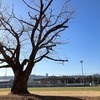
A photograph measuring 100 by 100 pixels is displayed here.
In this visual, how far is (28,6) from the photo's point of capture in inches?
847

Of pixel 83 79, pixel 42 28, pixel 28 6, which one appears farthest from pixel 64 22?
pixel 83 79

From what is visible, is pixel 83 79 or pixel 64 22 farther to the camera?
pixel 83 79

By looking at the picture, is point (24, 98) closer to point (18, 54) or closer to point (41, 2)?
point (18, 54)

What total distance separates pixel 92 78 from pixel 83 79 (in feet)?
13.4

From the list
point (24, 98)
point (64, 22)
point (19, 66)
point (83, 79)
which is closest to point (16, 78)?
point (19, 66)

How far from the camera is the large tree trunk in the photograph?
778 inches

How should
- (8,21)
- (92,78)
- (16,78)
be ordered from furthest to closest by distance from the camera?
(92,78) < (8,21) < (16,78)

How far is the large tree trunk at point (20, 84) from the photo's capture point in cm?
1976

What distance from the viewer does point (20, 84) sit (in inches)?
786

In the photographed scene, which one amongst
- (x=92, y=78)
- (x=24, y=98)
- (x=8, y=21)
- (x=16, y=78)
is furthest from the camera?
(x=92, y=78)

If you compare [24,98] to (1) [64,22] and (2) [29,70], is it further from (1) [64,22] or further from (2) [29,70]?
(1) [64,22]

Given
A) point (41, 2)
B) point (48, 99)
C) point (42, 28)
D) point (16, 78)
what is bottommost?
point (48, 99)

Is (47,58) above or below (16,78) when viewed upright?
above

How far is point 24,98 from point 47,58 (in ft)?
25.1
